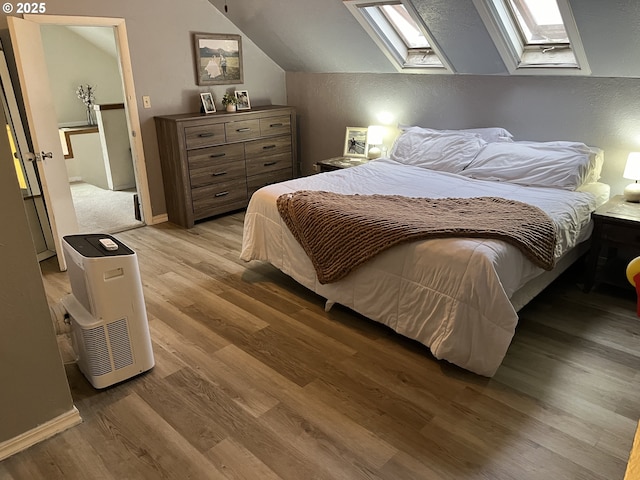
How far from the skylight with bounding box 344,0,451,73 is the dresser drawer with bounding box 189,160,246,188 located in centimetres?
180

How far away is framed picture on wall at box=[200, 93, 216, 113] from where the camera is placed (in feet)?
15.4

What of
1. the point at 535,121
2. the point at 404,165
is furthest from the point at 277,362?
the point at 535,121

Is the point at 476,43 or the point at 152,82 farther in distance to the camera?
the point at 152,82

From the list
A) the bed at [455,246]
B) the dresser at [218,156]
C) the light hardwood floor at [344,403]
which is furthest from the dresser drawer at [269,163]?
the light hardwood floor at [344,403]

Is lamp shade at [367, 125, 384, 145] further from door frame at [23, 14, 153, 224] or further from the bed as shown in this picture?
door frame at [23, 14, 153, 224]

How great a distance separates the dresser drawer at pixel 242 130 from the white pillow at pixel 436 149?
Answer: 4.97 feet

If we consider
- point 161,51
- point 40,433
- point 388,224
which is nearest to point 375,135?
point 161,51

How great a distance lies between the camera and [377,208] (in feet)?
9.45

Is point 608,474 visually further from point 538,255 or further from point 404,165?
point 404,165

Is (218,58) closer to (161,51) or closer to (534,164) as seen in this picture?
(161,51)

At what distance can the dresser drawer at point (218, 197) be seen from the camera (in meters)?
4.56

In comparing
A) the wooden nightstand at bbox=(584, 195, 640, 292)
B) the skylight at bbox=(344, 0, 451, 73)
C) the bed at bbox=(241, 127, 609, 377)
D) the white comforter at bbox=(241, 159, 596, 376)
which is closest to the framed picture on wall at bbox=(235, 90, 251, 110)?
the skylight at bbox=(344, 0, 451, 73)

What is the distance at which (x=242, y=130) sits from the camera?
4.77m

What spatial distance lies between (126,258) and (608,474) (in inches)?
85.7
